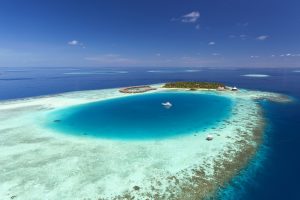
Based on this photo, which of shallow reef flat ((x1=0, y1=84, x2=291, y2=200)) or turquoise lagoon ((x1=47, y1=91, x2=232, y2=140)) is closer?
shallow reef flat ((x1=0, y1=84, x2=291, y2=200))

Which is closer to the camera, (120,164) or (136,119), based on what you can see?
(120,164)

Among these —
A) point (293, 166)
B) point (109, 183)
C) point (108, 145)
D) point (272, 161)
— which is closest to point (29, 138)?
point (108, 145)

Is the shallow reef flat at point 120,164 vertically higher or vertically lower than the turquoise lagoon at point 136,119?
lower

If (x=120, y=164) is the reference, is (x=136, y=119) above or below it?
above

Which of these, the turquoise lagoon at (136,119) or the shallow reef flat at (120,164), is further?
the turquoise lagoon at (136,119)
